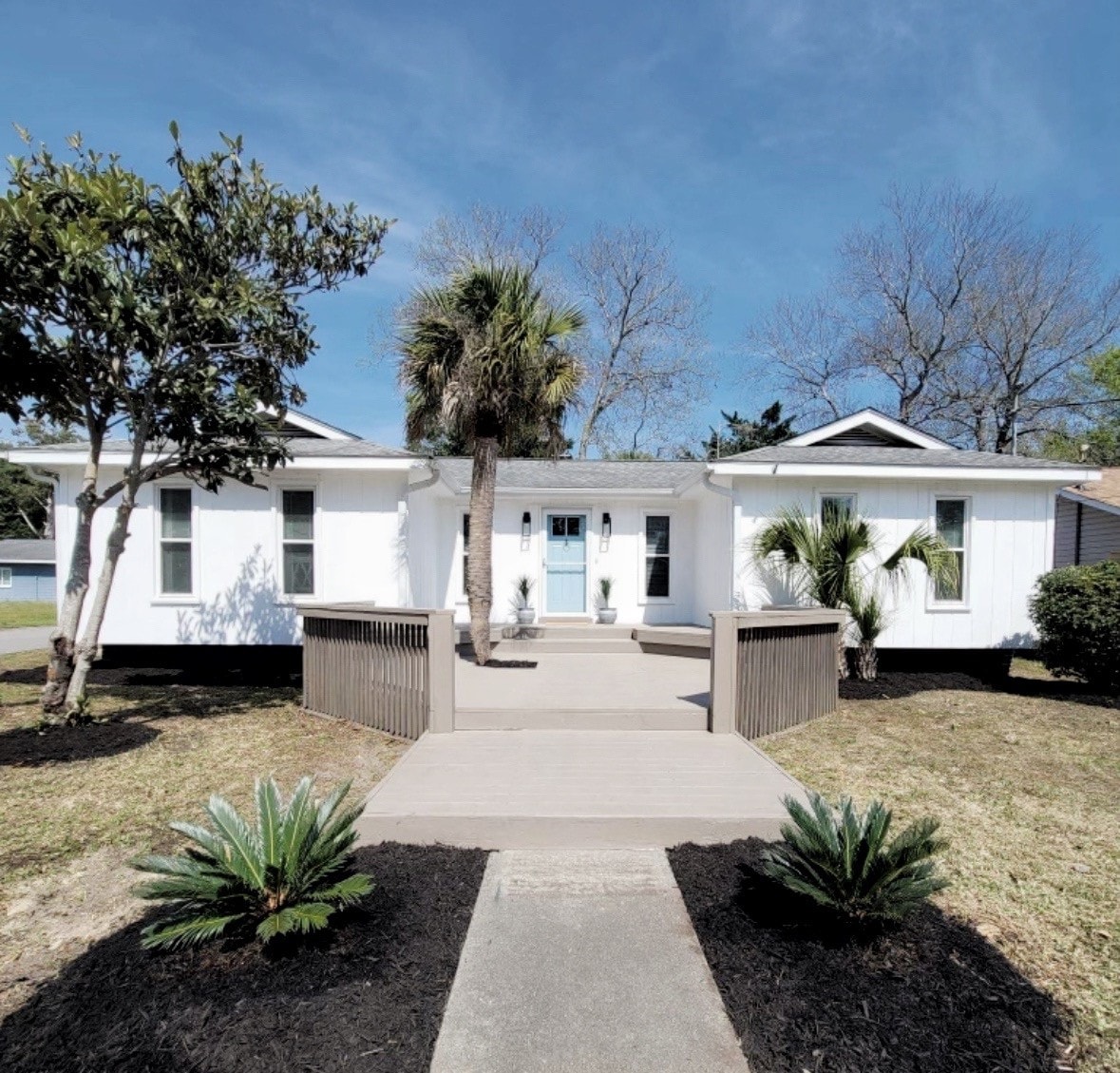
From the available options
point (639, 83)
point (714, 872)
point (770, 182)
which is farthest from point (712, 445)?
point (714, 872)

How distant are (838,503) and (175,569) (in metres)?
9.95

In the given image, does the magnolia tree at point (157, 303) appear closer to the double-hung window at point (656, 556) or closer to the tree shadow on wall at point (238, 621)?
the tree shadow on wall at point (238, 621)

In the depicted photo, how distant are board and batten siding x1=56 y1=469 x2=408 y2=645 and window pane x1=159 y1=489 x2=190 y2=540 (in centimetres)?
11

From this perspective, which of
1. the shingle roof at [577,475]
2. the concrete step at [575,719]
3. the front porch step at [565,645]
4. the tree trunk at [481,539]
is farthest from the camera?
the shingle roof at [577,475]

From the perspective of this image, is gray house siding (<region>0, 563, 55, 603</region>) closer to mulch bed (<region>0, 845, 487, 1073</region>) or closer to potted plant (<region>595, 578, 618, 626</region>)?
potted plant (<region>595, 578, 618, 626</region>)

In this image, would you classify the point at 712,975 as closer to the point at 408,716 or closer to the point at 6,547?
the point at 408,716

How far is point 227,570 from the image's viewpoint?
9.28 m

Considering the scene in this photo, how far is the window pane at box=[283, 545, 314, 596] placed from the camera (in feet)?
30.8

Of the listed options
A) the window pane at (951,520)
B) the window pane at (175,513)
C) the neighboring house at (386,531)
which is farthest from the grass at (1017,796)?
the window pane at (175,513)

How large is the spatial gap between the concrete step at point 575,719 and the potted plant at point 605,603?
5270 mm

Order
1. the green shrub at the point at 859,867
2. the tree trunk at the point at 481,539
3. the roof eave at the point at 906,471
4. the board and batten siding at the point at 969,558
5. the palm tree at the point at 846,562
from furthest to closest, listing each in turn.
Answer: the board and batten siding at the point at 969,558 → the roof eave at the point at 906,471 → the tree trunk at the point at 481,539 → the palm tree at the point at 846,562 → the green shrub at the point at 859,867

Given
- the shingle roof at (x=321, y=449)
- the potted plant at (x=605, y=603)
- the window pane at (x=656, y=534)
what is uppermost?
the shingle roof at (x=321, y=449)

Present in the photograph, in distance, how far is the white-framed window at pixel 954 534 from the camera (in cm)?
952

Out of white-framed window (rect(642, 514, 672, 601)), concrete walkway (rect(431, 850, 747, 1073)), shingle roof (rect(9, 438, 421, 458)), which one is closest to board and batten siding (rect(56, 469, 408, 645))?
shingle roof (rect(9, 438, 421, 458))
